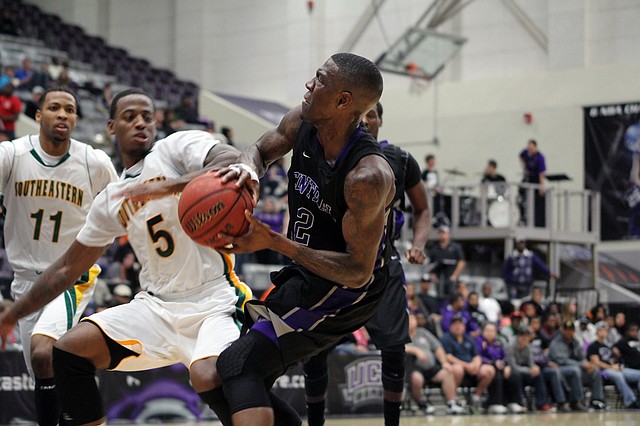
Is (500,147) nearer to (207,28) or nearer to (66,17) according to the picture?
(207,28)

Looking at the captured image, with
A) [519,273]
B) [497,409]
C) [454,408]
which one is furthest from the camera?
[519,273]

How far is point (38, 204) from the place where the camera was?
6.60 m

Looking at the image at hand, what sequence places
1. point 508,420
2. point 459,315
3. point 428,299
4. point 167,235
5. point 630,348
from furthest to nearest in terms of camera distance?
point 630,348, point 428,299, point 459,315, point 508,420, point 167,235

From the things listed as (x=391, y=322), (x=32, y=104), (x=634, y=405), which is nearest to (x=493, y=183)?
(x=634, y=405)

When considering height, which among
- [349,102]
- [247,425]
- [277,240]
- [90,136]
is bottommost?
[247,425]

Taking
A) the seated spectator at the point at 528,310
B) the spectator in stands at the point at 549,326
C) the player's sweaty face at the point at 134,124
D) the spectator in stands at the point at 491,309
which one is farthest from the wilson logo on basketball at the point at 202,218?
the seated spectator at the point at 528,310

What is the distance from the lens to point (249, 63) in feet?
91.1

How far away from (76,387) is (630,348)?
451 inches

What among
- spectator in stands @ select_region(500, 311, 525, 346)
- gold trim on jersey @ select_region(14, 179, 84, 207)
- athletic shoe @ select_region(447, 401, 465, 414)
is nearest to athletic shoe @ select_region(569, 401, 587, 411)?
spectator in stands @ select_region(500, 311, 525, 346)

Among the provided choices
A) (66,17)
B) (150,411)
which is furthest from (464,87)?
(150,411)

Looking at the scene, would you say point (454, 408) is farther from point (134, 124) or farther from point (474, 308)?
point (134, 124)

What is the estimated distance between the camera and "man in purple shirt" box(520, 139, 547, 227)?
20781 millimetres

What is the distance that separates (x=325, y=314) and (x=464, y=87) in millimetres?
20485

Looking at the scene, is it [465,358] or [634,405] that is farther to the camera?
[634,405]
